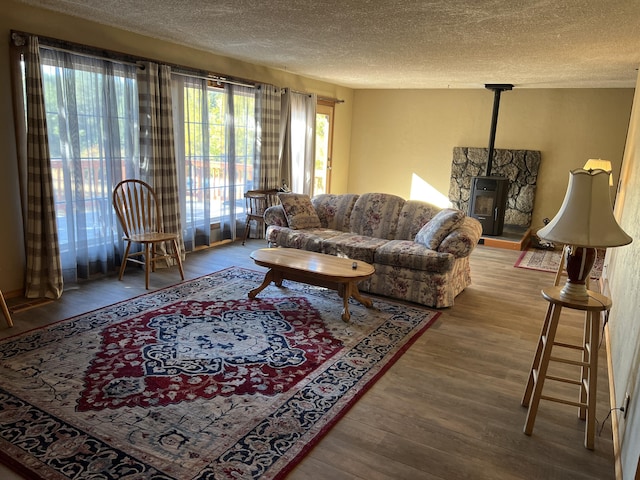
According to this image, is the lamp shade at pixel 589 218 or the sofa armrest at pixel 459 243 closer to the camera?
the lamp shade at pixel 589 218

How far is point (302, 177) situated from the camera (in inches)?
287

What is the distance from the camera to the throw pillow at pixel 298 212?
196 inches

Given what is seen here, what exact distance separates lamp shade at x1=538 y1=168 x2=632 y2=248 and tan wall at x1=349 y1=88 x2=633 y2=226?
18.2ft

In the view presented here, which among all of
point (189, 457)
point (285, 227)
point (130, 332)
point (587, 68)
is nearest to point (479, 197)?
point (587, 68)

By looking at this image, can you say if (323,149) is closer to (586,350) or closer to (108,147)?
(108,147)

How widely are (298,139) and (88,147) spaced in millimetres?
3493

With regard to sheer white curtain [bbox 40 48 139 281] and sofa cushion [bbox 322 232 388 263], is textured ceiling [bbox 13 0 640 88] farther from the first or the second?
sofa cushion [bbox 322 232 388 263]

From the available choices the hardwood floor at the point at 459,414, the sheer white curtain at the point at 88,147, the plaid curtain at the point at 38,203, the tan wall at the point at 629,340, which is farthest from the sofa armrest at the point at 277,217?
the tan wall at the point at 629,340

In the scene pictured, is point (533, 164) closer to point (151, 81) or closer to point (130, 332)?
point (151, 81)

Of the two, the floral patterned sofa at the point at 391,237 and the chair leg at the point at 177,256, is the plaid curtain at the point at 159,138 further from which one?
the floral patterned sofa at the point at 391,237

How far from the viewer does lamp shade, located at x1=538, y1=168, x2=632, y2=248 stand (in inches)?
79.1

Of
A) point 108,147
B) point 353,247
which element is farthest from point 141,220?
point 353,247

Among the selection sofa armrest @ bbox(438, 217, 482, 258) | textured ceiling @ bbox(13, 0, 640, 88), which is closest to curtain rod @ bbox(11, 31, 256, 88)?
textured ceiling @ bbox(13, 0, 640, 88)

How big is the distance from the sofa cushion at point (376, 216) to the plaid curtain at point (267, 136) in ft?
5.93
